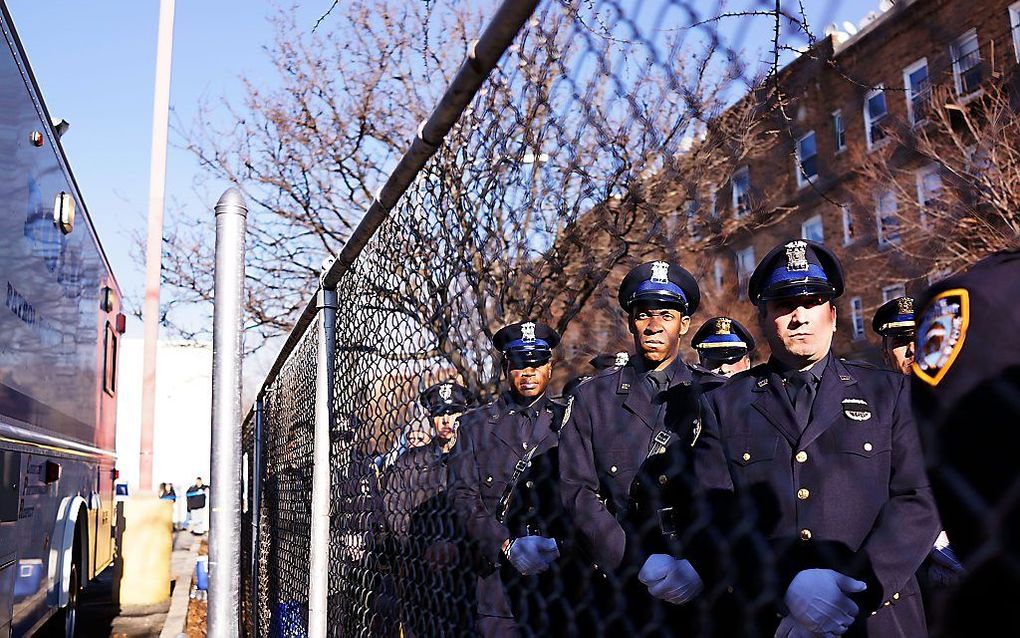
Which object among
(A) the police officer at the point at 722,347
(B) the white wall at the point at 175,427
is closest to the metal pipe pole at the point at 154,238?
(A) the police officer at the point at 722,347

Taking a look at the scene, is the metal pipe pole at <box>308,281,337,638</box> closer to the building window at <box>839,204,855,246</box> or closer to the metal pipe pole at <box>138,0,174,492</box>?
the building window at <box>839,204,855,246</box>

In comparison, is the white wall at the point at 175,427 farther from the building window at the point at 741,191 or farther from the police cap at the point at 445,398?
the building window at the point at 741,191

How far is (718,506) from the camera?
2037 millimetres

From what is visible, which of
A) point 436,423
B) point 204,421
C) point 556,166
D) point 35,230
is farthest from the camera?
point 204,421

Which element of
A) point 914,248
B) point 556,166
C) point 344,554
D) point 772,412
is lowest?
point 344,554

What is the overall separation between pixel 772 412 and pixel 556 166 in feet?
2.54

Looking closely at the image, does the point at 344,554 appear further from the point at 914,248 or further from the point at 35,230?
the point at 35,230

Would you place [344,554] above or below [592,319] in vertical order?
below

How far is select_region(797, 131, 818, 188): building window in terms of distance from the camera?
116 cm

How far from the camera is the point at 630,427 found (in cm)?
277

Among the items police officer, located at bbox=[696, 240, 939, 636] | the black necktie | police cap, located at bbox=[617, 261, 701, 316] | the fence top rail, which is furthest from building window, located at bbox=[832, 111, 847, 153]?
police cap, located at bbox=[617, 261, 701, 316]

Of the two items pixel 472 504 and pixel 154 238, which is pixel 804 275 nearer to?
pixel 472 504

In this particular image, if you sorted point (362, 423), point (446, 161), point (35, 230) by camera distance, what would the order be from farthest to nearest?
1. point (35, 230)
2. point (362, 423)
3. point (446, 161)

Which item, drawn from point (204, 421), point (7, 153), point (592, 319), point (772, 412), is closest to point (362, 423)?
point (592, 319)
